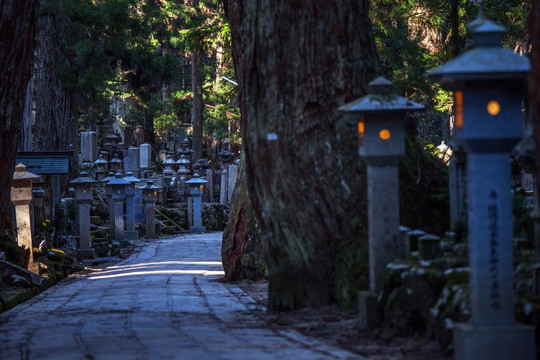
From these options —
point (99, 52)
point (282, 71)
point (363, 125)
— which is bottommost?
point (363, 125)

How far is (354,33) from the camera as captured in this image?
10.7 meters

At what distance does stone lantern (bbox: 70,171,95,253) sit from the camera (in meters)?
23.6

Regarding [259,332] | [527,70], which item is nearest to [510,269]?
[527,70]

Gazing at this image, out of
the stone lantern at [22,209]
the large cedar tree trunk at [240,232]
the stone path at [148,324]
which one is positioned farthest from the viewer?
the stone lantern at [22,209]

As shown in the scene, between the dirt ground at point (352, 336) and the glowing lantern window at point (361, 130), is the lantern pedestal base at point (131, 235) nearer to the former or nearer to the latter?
the dirt ground at point (352, 336)

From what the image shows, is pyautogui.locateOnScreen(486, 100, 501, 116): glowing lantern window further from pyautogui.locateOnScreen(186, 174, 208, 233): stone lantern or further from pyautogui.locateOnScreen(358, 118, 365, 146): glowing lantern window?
pyautogui.locateOnScreen(186, 174, 208, 233): stone lantern

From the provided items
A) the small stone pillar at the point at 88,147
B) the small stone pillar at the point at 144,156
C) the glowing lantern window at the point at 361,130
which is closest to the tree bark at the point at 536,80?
the glowing lantern window at the point at 361,130

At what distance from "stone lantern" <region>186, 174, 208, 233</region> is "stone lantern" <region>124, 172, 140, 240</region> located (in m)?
4.10

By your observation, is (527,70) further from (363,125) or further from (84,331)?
(84,331)

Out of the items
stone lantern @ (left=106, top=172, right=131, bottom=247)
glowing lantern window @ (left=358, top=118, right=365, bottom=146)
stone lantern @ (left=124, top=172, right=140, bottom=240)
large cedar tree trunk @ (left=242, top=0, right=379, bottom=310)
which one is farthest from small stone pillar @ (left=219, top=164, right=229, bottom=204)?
glowing lantern window @ (left=358, top=118, right=365, bottom=146)

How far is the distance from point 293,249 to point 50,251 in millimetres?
11420

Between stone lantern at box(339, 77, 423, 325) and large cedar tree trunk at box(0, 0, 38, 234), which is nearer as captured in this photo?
stone lantern at box(339, 77, 423, 325)

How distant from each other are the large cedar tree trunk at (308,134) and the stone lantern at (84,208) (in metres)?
13.7

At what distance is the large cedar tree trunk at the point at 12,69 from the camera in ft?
39.5
